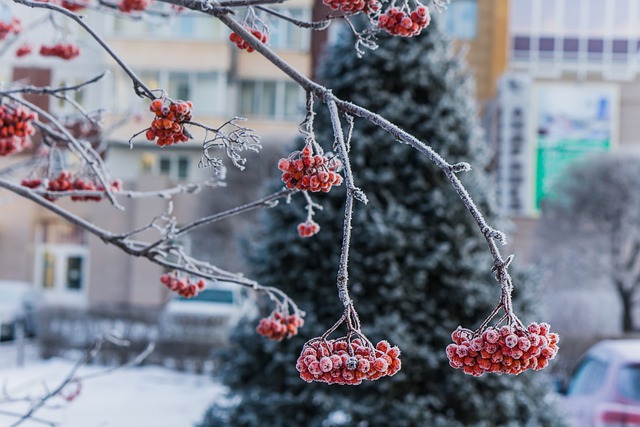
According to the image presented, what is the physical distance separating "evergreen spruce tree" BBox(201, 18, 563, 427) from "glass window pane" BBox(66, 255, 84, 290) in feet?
77.6

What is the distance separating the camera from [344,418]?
6.15 metres

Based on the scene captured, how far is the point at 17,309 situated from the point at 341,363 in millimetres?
18910

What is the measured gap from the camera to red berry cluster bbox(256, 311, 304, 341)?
334 centimetres

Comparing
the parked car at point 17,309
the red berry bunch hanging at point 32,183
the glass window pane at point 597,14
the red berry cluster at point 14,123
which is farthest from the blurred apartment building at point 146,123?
the red berry cluster at point 14,123

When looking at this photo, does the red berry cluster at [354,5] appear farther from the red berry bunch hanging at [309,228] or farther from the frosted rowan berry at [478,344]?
the frosted rowan berry at [478,344]

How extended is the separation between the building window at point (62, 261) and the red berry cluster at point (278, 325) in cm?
2677

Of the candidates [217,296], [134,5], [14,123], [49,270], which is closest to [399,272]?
[134,5]

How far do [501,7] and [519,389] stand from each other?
2606cm

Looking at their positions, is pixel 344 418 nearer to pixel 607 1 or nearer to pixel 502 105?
pixel 502 105

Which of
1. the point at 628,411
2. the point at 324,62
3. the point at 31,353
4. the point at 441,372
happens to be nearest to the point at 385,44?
the point at 324,62

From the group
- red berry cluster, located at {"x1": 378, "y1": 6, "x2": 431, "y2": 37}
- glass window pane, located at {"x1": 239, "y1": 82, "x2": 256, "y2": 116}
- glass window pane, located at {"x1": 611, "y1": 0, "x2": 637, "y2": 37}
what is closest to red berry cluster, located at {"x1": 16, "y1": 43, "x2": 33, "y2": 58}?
red berry cluster, located at {"x1": 378, "y1": 6, "x2": 431, "y2": 37}

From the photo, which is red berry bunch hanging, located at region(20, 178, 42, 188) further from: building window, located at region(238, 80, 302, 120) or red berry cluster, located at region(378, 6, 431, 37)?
building window, located at region(238, 80, 302, 120)

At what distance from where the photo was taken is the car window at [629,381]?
23.6 ft

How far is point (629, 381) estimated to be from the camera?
7.30 m
